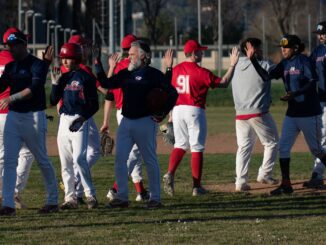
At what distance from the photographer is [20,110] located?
11.3m

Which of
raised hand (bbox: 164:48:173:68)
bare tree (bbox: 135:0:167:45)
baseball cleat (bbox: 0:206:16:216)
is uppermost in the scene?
bare tree (bbox: 135:0:167:45)

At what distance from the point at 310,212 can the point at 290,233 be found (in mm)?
1690

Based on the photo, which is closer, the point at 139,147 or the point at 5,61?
the point at 139,147

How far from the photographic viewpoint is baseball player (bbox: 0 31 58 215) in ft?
36.9

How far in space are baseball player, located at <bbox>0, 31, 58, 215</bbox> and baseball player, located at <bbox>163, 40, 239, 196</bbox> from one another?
112 inches

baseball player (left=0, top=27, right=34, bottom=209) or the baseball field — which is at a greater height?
baseball player (left=0, top=27, right=34, bottom=209)

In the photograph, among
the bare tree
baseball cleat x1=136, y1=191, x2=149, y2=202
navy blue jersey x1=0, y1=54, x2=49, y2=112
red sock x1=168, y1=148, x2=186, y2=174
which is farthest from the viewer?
the bare tree

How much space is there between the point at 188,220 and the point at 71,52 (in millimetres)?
Result: 2431

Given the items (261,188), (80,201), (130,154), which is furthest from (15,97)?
(261,188)

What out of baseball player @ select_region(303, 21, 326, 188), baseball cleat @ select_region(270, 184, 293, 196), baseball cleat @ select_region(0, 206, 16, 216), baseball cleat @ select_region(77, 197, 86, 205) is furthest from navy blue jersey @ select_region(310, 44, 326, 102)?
baseball cleat @ select_region(0, 206, 16, 216)

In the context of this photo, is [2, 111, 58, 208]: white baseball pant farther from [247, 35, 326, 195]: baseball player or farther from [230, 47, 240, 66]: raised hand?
[247, 35, 326, 195]: baseball player

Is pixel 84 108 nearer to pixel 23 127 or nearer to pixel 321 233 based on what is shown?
pixel 23 127

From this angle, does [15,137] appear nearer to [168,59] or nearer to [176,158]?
[168,59]

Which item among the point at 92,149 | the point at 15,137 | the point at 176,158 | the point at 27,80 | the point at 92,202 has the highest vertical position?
the point at 27,80
